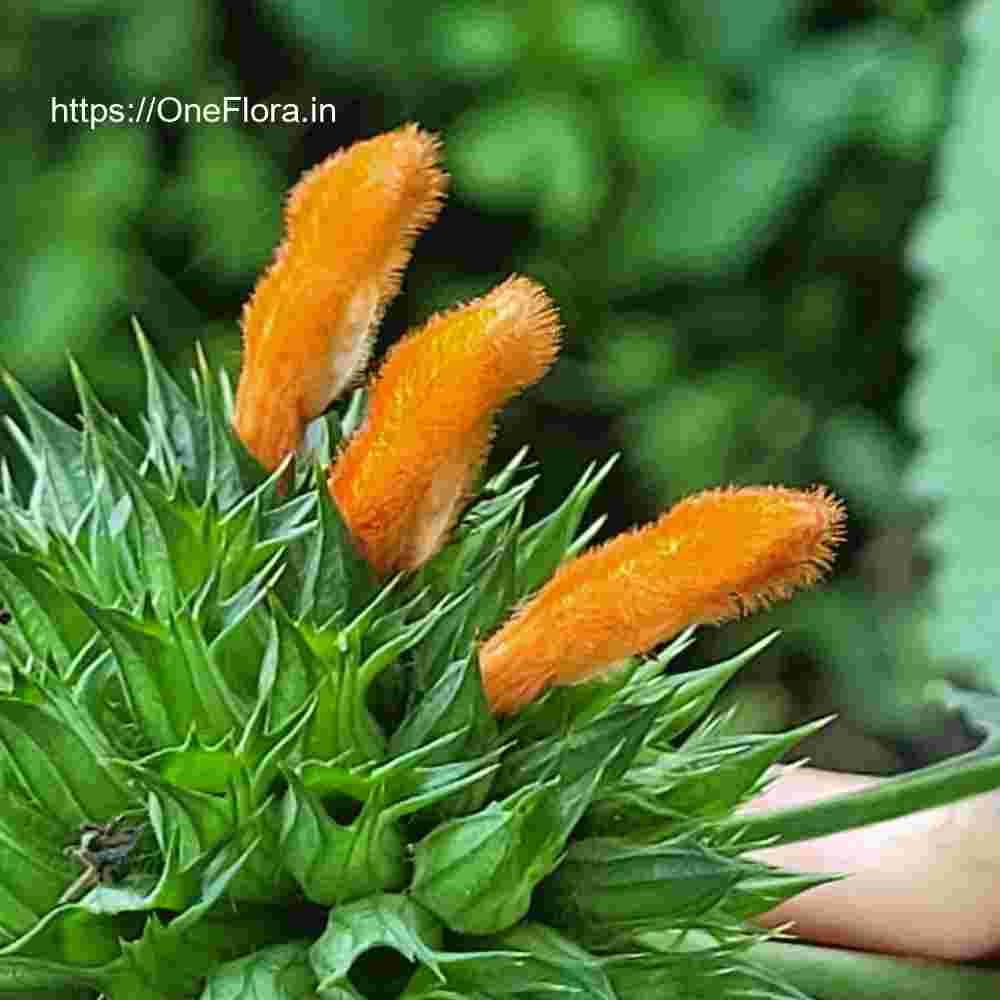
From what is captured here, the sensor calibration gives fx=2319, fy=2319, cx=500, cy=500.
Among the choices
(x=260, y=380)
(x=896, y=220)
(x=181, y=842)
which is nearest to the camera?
(x=181, y=842)

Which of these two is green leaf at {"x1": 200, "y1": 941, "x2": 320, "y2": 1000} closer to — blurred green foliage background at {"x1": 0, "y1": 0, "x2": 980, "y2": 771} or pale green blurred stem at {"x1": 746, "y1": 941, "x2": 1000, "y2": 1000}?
pale green blurred stem at {"x1": 746, "y1": 941, "x2": 1000, "y2": 1000}

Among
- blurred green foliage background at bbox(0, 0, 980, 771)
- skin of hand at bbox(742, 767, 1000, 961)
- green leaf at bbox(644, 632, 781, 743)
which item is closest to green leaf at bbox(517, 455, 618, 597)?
green leaf at bbox(644, 632, 781, 743)

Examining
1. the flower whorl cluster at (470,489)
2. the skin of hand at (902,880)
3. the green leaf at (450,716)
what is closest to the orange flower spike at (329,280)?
the flower whorl cluster at (470,489)

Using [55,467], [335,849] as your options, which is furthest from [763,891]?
[55,467]

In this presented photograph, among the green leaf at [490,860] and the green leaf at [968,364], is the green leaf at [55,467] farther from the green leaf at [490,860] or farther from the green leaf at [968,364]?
the green leaf at [968,364]

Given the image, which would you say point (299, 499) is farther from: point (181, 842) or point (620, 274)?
point (620, 274)

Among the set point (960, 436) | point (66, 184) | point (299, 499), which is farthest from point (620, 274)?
point (299, 499)

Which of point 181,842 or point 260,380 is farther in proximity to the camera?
point 260,380

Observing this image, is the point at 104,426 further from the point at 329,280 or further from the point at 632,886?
the point at 632,886
